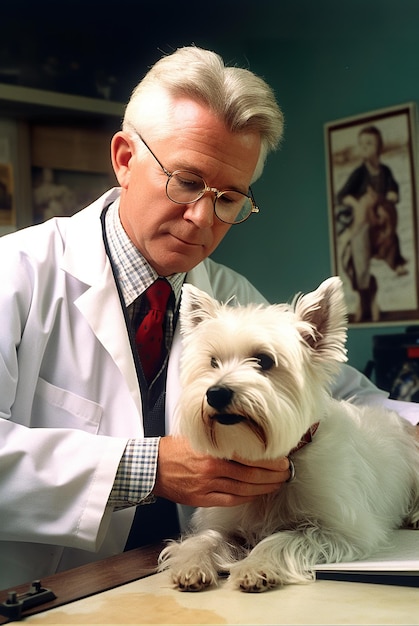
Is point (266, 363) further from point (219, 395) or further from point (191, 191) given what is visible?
point (191, 191)

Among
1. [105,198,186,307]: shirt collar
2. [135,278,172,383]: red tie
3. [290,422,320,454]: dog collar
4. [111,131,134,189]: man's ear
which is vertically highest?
[111,131,134,189]: man's ear

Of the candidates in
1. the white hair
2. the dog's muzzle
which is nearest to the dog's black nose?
the dog's muzzle

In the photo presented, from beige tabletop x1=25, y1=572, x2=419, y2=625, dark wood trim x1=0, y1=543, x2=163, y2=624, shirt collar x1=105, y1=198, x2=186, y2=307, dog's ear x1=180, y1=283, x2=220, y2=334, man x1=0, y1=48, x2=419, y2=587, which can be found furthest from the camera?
shirt collar x1=105, y1=198, x2=186, y2=307

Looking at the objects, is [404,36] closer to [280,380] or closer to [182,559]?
[280,380]

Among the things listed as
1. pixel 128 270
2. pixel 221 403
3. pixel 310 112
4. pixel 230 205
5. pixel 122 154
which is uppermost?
pixel 310 112

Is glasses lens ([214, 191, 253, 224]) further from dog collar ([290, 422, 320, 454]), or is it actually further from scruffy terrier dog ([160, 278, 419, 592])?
dog collar ([290, 422, 320, 454])

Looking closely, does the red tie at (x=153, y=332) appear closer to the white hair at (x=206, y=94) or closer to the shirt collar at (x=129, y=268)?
the shirt collar at (x=129, y=268)

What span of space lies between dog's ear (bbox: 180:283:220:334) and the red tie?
0.33 meters

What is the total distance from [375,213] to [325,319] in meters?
2.06

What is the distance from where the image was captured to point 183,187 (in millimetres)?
1520

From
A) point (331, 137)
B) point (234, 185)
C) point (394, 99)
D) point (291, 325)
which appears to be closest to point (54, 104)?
point (331, 137)

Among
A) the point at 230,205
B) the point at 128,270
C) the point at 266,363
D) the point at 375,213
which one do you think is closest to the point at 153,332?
the point at 128,270

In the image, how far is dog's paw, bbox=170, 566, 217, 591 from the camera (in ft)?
3.48

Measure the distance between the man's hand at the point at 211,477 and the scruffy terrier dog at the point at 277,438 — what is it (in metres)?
0.04
